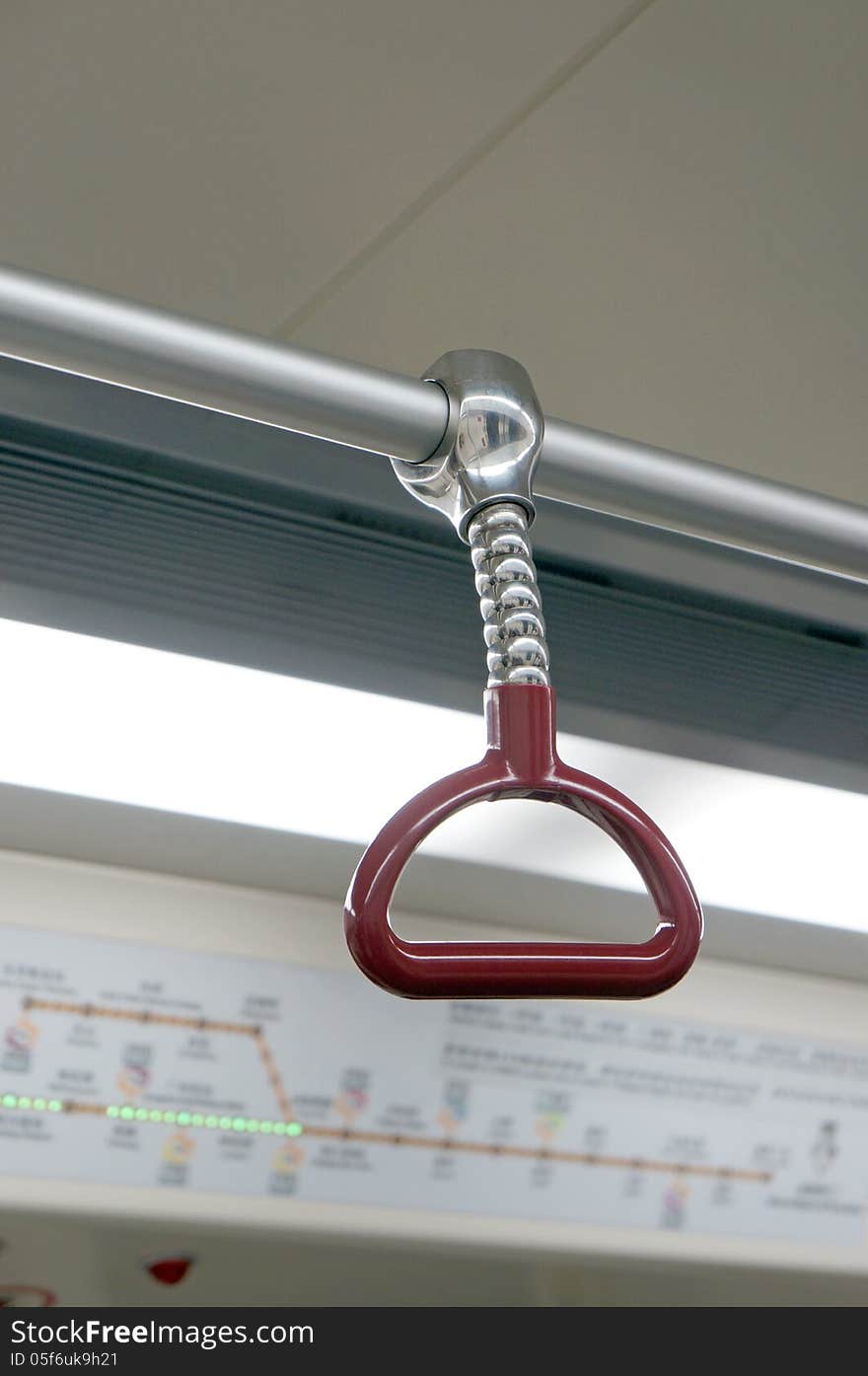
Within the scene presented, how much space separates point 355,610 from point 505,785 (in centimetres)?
43

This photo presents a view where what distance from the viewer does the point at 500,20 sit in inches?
30.1

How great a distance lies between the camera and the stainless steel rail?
48cm

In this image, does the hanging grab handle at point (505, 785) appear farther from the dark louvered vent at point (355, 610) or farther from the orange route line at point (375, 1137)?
the orange route line at point (375, 1137)

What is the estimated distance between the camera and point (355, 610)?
2.81ft

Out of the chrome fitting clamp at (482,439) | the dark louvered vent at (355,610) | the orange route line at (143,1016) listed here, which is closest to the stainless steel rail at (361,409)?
the chrome fitting clamp at (482,439)

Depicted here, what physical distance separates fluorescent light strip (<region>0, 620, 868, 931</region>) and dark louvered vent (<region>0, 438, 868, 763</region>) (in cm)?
3

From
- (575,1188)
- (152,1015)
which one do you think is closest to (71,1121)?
(152,1015)

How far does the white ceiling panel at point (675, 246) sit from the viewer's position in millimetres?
791

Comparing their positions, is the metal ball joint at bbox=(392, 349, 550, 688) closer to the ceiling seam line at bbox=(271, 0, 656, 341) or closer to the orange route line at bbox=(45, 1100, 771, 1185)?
the ceiling seam line at bbox=(271, 0, 656, 341)

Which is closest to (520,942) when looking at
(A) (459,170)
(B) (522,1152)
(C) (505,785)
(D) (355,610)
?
(C) (505,785)

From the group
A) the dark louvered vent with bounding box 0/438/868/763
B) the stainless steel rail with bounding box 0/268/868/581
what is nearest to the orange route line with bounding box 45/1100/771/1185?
the dark louvered vent with bounding box 0/438/868/763

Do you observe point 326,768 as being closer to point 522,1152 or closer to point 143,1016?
point 143,1016

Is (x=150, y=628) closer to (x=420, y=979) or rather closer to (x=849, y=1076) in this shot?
(x=420, y=979)

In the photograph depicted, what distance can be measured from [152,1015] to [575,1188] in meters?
0.57
